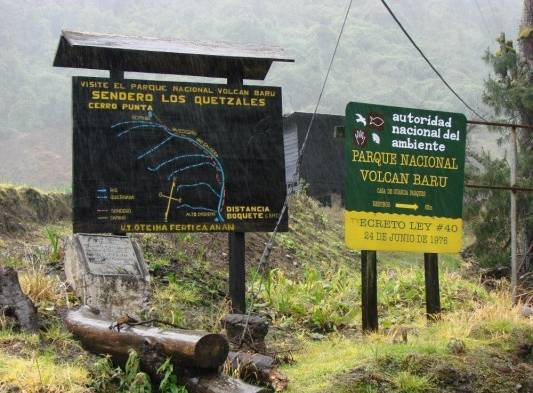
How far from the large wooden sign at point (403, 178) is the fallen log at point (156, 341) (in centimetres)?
311

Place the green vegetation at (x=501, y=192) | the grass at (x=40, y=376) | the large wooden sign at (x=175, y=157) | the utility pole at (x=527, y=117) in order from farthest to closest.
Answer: the utility pole at (x=527, y=117) < the green vegetation at (x=501, y=192) < the large wooden sign at (x=175, y=157) < the grass at (x=40, y=376)

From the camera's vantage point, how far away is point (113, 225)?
9453 mm

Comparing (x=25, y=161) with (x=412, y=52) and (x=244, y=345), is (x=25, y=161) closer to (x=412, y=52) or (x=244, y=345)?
(x=244, y=345)

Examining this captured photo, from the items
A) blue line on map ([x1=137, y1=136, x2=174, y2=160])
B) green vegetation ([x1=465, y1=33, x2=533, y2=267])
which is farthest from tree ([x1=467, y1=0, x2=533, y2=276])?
blue line on map ([x1=137, y1=136, x2=174, y2=160])

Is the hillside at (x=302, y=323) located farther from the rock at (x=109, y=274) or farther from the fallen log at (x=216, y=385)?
the fallen log at (x=216, y=385)

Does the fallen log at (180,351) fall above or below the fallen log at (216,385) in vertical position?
above

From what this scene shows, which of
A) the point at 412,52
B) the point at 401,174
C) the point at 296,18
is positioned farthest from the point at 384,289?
the point at 296,18

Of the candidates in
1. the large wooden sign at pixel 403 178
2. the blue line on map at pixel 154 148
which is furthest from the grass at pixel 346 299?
the blue line on map at pixel 154 148

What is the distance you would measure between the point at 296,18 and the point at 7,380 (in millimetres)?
112437

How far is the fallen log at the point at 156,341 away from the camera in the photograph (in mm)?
6227

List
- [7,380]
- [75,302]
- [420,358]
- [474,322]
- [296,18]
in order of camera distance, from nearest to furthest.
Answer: [7,380] < [420,358] < [474,322] < [75,302] < [296,18]

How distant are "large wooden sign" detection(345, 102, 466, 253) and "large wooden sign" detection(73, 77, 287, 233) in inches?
56.6

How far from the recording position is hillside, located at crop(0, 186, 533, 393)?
22.2ft

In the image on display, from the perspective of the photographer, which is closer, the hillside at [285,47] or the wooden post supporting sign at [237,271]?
the wooden post supporting sign at [237,271]
